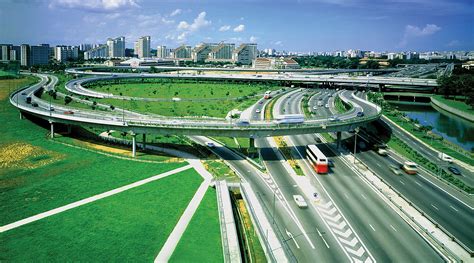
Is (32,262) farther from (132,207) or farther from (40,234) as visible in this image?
(132,207)

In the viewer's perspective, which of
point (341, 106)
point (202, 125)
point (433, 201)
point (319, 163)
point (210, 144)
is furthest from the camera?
point (341, 106)

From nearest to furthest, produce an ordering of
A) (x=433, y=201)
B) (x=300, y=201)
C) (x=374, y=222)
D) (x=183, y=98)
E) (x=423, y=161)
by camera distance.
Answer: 1. (x=374, y=222)
2. (x=300, y=201)
3. (x=433, y=201)
4. (x=423, y=161)
5. (x=183, y=98)

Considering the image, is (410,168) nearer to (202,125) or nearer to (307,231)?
(307,231)

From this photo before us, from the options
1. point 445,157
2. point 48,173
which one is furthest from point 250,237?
point 445,157

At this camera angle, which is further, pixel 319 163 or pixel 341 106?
pixel 341 106

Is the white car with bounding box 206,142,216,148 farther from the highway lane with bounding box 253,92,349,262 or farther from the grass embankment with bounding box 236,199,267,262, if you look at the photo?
the grass embankment with bounding box 236,199,267,262

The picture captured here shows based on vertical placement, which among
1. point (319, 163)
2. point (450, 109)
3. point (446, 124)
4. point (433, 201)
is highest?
point (450, 109)
